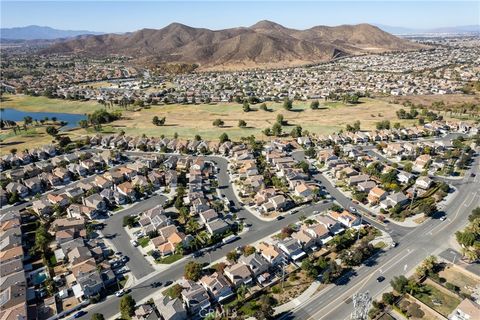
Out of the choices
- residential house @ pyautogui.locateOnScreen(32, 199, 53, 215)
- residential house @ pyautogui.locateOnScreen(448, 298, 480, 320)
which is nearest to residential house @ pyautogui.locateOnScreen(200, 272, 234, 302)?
residential house @ pyautogui.locateOnScreen(448, 298, 480, 320)

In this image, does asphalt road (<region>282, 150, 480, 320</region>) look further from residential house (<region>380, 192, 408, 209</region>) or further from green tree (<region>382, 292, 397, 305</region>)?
residential house (<region>380, 192, 408, 209</region>)

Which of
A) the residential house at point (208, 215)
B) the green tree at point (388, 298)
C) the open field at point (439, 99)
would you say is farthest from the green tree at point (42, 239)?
the open field at point (439, 99)

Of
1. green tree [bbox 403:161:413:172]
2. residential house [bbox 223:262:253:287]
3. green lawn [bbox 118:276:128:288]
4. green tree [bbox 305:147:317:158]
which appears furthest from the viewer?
green tree [bbox 305:147:317:158]

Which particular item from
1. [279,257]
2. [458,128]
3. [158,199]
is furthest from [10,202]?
[458,128]

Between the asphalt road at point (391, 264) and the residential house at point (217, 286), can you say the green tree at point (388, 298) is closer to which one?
the asphalt road at point (391, 264)

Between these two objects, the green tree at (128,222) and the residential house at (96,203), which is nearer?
the green tree at (128,222)
